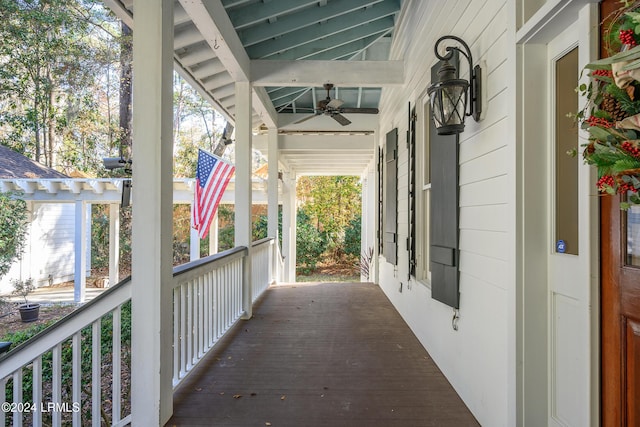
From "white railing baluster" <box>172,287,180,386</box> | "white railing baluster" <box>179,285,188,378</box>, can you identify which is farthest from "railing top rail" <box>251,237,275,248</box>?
"white railing baluster" <box>172,287,180,386</box>

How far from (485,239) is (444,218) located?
0.64 m

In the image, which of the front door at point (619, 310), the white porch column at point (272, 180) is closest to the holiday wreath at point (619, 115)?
the front door at point (619, 310)

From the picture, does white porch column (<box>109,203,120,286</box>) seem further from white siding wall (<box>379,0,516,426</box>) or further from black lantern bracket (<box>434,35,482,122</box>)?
black lantern bracket (<box>434,35,482,122</box>)

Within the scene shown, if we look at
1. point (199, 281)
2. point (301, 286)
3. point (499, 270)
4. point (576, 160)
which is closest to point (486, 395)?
point (499, 270)

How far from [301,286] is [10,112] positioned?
31.8ft

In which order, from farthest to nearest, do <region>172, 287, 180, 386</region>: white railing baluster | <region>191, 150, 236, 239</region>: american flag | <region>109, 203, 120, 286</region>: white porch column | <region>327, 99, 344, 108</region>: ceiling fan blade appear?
<region>109, 203, 120, 286</region>: white porch column, <region>327, 99, 344, 108</region>: ceiling fan blade, <region>191, 150, 236, 239</region>: american flag, <region>172, 287, 180, 386</region>: white railing baluster

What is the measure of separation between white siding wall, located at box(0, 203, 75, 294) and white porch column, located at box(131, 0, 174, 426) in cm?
992

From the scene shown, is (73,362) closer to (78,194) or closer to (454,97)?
(454,97)

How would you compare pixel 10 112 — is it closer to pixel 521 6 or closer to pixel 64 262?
pixel 64 262

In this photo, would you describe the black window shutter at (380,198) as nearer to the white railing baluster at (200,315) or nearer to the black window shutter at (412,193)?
the black window shutter at (412,193)

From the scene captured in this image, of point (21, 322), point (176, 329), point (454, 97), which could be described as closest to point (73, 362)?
point (176, 329)

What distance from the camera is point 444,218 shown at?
2.72 m

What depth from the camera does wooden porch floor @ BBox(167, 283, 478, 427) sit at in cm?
224

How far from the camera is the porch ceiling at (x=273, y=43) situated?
3.29 m
